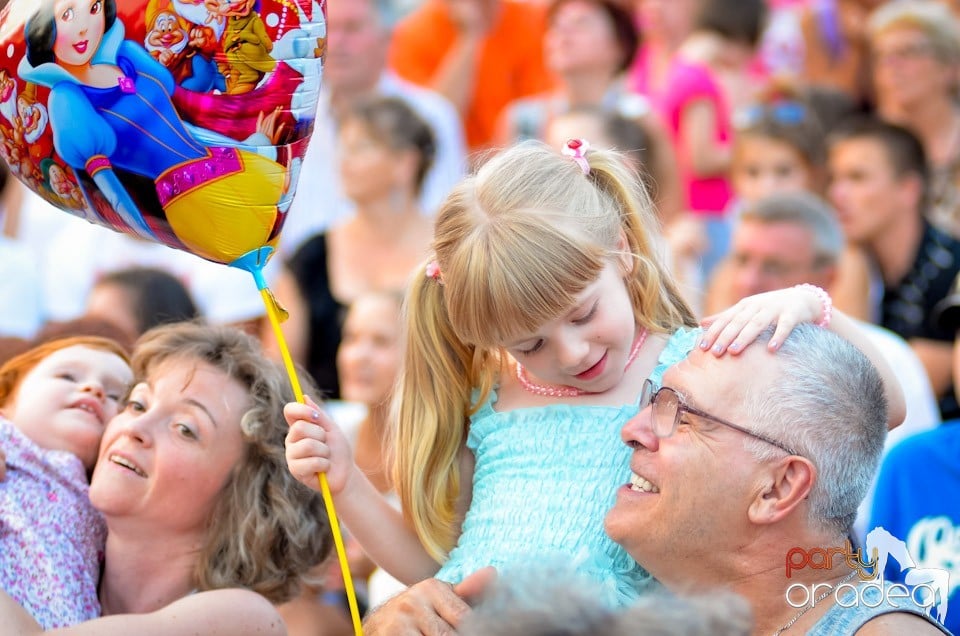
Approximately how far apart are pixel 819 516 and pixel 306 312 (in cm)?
306

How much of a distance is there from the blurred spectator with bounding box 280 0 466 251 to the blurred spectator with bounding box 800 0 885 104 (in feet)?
5.99

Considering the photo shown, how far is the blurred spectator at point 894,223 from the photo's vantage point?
484cm

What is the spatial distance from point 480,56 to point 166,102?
4254 mm

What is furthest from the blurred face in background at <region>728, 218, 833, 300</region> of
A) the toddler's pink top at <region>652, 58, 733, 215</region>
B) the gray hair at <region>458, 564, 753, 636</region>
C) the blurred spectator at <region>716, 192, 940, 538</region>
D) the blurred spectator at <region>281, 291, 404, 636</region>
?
the gray hair at <region>458, 564, 753, 636</region>

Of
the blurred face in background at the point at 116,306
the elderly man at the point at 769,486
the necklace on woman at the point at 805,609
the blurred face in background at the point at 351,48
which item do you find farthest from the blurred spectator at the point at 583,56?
the necklace on woman at the point at 805,609

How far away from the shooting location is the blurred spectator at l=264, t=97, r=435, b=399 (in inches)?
194

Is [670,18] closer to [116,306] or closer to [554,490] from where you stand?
[116,306]

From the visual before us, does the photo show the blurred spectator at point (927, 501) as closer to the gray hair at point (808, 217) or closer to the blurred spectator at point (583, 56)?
the gray hair at point (808, 217)

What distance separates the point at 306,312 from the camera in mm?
4961

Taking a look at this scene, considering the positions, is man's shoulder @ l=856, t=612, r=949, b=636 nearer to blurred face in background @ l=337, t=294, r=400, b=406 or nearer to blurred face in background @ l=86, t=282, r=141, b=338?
blurred face in background @ l=337, t=294, r=400, b=406

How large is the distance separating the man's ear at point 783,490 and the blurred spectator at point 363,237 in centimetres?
286

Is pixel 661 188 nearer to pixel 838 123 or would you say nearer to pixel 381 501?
pixel 838 123

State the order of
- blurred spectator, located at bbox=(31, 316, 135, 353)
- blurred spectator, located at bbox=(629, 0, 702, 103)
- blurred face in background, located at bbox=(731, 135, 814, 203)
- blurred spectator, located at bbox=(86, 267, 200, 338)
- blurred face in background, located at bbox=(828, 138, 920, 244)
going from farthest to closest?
blurred spectator, located at bbox=(629, 0, 702, 103) < blurred face in background, located at bbox=(731, 135, 814, 203) < blurred face in background, located at bbox=(828, 138, 920, 244) < blurred spectator, located at bbox=(86, 267, 200, 338) < blurred spectator, located at bbox=(31, 316, 135, 353)

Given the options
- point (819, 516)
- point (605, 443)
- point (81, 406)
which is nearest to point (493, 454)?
point (605, 443)
